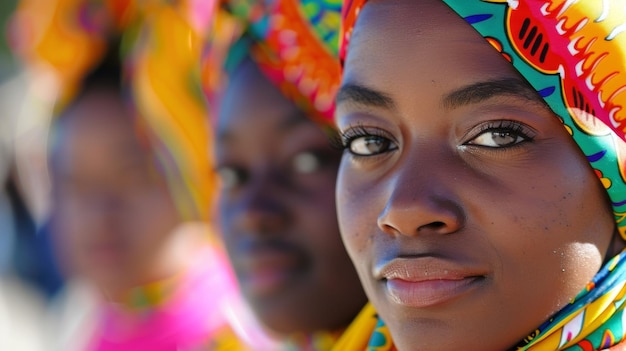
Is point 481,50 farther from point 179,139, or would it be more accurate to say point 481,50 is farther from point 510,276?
point 179,139

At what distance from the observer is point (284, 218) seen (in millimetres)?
2559

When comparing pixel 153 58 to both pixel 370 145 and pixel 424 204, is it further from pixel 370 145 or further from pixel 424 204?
pixel 424 204

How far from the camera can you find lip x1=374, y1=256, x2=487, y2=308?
1683 mm

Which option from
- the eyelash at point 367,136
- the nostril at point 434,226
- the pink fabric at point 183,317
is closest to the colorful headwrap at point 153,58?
the pink fabric at point 183,317

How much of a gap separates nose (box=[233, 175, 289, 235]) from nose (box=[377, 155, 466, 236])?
843 mm

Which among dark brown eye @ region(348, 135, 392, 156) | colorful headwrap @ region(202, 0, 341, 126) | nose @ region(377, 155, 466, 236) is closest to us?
nose @ region(377, 155, 466, 236)

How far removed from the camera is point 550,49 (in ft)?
5.51

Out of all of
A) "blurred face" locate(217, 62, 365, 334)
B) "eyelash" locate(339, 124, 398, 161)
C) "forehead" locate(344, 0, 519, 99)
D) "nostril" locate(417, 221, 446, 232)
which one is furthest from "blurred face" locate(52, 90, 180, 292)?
"nostril" locate(417, 221, 446, 232)

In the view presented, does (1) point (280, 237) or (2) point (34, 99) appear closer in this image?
(1) point (280, 237)

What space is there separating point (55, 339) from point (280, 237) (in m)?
3.65

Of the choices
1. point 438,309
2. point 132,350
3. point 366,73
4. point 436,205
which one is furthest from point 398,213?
point 132,350

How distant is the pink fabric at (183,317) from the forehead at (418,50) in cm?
205

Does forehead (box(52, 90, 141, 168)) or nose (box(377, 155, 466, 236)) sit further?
forehead (box(52, 90, 141, 168))

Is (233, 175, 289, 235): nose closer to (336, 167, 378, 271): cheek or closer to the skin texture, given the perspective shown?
(336, 167, 378, 271): cheek
